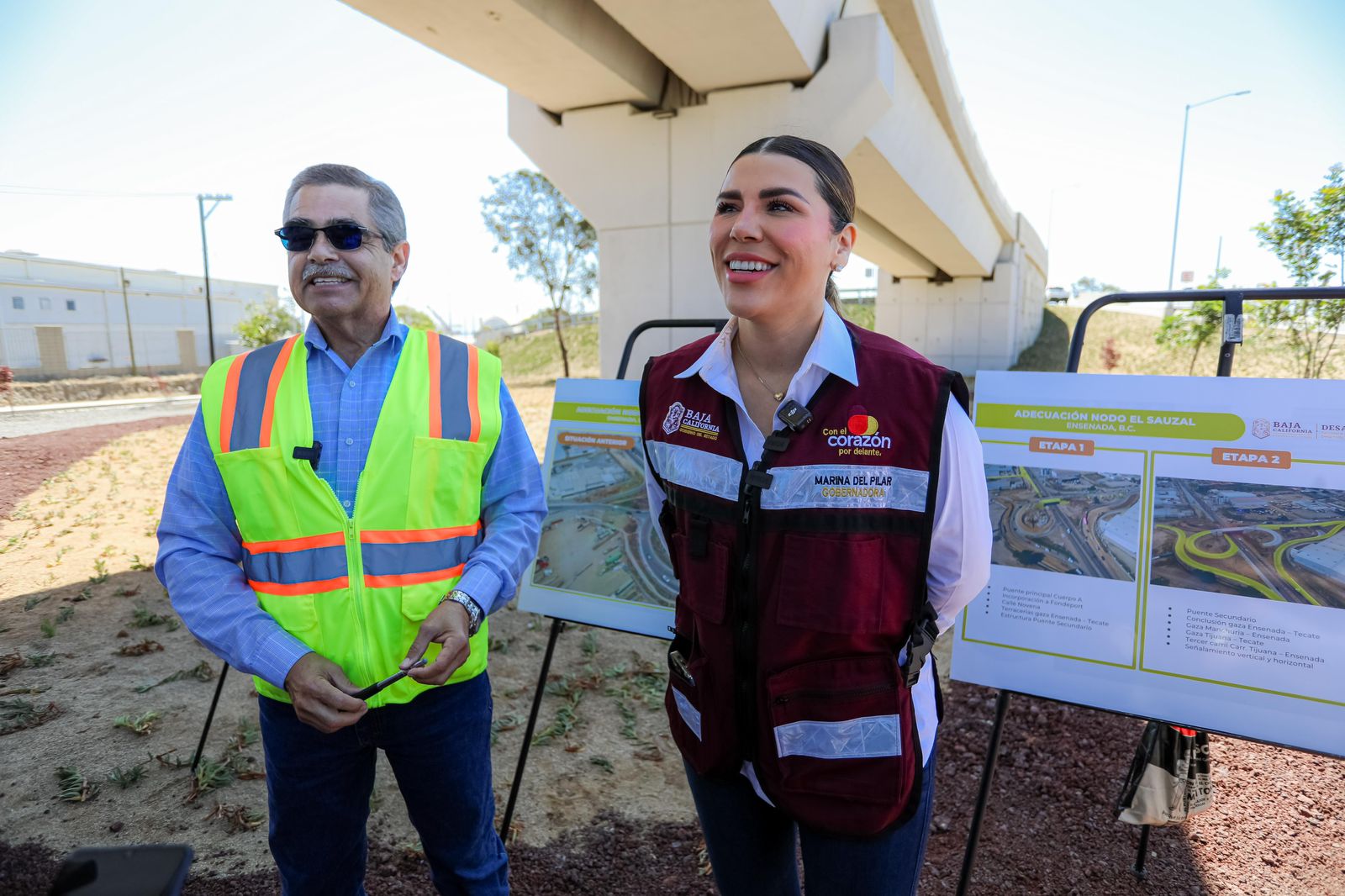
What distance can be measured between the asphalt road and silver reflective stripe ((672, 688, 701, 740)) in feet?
7.36

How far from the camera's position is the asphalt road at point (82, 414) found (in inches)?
208

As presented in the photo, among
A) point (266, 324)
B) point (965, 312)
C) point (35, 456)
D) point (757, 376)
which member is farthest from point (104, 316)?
point (965, 312)

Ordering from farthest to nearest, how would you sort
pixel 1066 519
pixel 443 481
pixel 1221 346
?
1. pixel 1066 519
2. pixel 1221 346
3. pixel 443 481

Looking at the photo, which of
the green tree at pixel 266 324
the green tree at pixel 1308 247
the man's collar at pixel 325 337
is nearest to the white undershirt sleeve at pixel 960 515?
the man's collar at pixel 325 337

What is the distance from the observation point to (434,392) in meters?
1.89

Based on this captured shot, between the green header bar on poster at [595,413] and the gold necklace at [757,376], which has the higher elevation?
the gold necklace at [757,376]

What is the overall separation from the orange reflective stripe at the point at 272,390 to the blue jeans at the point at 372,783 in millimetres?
667

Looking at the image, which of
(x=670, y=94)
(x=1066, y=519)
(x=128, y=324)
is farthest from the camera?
(x=128, y=324)

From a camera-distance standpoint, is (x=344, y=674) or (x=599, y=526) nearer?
(x=344, y=674)

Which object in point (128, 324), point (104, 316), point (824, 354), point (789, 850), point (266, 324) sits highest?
point (266, 324)

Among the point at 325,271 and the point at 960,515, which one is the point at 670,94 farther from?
the point at 960,515

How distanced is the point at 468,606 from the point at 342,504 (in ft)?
1.32

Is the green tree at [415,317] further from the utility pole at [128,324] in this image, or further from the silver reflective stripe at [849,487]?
the silver reflective stripe at [849,487]

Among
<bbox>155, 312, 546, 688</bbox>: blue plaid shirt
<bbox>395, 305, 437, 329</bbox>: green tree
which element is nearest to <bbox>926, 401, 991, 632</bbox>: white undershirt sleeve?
<bbox>155, 312, 546, 688</bbox>: blue plaid shirt
